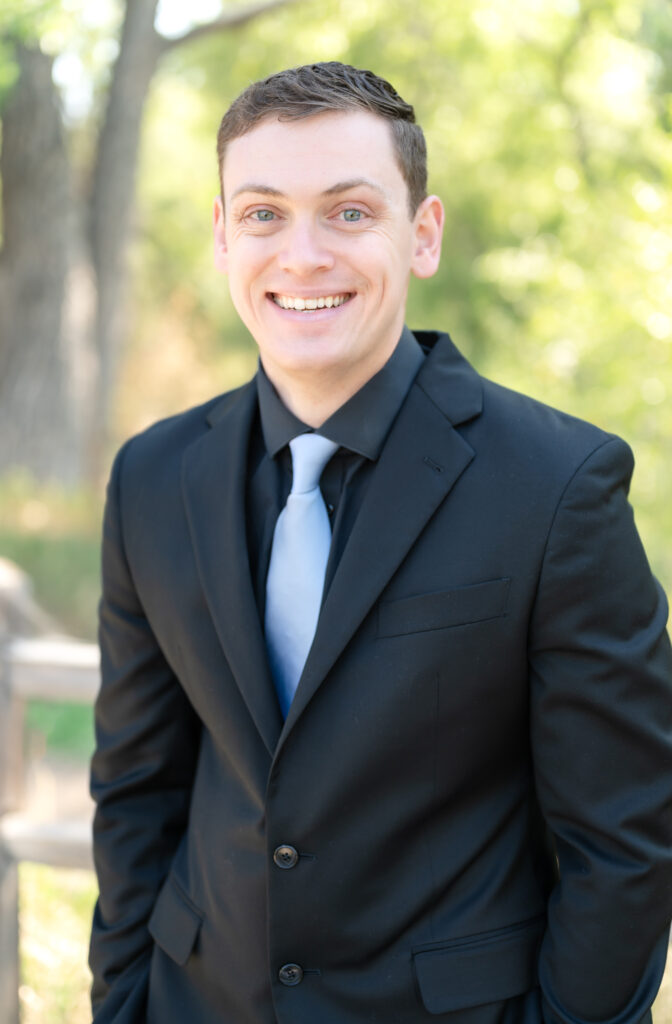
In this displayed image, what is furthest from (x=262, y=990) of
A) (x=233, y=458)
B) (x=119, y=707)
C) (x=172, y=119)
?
(x=172, y=119)

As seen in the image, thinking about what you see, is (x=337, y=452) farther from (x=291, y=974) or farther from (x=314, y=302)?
(x=291, y=974)

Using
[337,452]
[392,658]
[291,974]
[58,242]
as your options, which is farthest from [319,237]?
[58,242]

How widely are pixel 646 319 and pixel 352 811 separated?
7.75 feet

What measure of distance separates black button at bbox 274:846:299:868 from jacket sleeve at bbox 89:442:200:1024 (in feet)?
1.42

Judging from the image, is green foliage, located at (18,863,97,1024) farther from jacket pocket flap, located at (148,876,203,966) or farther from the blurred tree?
the blurred tree

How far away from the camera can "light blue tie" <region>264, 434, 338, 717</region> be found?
5.75 ft

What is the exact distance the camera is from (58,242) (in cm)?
944

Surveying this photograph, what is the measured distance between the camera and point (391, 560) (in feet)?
5.37

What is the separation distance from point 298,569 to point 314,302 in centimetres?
45

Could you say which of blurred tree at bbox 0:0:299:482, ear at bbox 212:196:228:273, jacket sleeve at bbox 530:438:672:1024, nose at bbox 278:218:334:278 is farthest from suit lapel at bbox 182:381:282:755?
blurred tree at bbox 0:0:299:482

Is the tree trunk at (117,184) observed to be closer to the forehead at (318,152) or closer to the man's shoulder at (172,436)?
the man's shoulder at (172,436)

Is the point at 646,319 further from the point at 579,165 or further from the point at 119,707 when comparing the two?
the point at 579,165

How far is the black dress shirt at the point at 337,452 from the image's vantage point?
1763 millimetres

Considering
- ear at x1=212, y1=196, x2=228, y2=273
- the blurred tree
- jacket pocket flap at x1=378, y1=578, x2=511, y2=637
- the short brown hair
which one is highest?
the blurred tree
